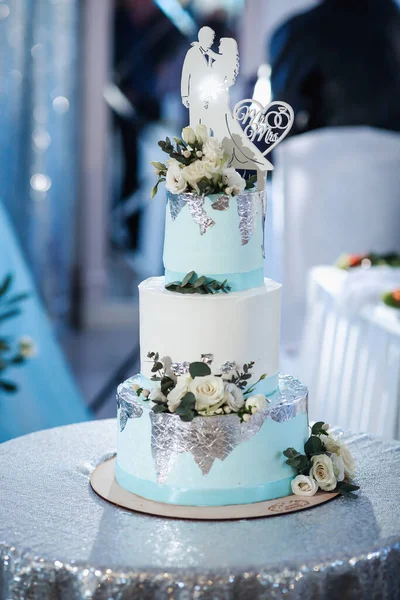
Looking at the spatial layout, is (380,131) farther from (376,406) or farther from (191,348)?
(191,348)

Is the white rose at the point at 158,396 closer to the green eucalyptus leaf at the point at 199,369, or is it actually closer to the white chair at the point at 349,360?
the green eucalyptus leaf at the point at 199,369

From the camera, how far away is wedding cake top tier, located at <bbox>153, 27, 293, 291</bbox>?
1.80 m

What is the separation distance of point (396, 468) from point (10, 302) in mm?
1851

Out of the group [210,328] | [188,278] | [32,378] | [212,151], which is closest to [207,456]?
[210,328]

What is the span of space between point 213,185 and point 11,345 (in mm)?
2250

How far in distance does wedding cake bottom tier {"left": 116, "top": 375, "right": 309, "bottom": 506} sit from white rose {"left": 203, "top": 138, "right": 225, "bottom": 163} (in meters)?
0.52

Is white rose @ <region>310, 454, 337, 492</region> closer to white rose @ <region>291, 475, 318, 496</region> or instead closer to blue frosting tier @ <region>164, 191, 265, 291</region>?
white rose @ <region>291, 475, 318, 496</region>

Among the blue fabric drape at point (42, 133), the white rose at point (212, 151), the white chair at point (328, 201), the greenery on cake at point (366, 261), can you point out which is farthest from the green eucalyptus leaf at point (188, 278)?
the white chair at point (328, 201)

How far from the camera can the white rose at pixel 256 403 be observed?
5.70 ft

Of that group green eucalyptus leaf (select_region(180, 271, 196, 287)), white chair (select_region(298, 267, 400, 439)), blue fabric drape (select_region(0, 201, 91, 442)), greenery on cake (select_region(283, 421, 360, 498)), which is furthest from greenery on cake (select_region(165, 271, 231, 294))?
blue fabric drape (select_region(0, 201, 91, 442))

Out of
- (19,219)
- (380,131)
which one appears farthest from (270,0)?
(19,219)

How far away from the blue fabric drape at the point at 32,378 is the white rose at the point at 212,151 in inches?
81.5

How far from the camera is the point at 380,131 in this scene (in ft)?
16.3

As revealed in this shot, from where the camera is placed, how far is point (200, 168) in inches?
69.7
